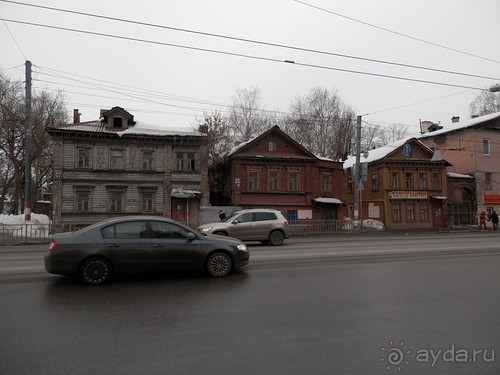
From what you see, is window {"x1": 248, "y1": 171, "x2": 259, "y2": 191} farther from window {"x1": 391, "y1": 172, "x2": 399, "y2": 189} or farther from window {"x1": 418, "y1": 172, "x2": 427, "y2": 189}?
window {"x1": 418, "y1": 172, "x2": 427, "y2": 189}

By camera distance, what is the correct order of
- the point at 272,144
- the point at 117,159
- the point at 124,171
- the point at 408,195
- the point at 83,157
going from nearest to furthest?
the point at 83,157 < the point at 124,171 < the point at 117,159 < the point at 272,144 < the point at 408,195

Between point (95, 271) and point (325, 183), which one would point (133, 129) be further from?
point (95, 271)

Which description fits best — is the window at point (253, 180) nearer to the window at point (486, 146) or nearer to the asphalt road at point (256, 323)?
the asphalt road at point (256, 323)

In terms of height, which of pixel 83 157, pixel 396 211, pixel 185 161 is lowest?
pixel 396 211

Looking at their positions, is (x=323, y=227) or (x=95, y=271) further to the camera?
(x=323, y=227)

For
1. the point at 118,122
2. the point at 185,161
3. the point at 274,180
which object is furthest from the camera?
the point at 274,180

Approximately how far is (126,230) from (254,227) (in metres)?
9.78

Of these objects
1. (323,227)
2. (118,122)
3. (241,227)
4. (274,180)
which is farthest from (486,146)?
(118,122)

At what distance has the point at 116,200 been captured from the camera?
30.7 m

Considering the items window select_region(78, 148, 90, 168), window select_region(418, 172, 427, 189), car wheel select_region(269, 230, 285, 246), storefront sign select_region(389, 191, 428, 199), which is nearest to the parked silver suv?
car wheel select_region(269, 230, 285, 246)

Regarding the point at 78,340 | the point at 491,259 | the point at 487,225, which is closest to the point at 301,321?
the point at 78,340

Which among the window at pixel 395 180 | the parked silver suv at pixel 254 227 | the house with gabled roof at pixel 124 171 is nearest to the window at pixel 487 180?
the window at pixel 395 180

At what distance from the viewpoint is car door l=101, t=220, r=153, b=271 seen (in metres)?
8.46

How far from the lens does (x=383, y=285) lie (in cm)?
821
